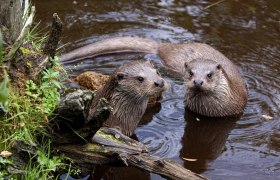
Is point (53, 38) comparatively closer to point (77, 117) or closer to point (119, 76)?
point (77, 117)

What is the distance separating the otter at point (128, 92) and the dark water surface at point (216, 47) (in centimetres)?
22

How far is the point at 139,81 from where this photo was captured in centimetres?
435

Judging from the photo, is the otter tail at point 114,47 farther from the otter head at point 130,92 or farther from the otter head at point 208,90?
the otter head at point 130,92

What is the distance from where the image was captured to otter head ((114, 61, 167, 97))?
430 cm

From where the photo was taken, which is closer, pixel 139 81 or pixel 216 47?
pixel 139 81

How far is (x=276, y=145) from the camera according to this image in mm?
4387

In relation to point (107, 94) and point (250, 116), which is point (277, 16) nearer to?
point (250, 116)

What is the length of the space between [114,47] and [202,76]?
4.68 ft

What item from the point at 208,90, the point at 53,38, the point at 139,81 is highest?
the point at 53,38

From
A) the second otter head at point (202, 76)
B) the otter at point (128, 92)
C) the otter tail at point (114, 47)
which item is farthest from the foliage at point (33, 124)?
the otter tail at point (114, 47)

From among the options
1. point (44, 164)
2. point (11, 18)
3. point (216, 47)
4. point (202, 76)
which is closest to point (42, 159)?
point (44, 164)

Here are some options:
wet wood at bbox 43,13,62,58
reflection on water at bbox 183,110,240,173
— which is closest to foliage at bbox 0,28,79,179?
wet wood at bbox 43,13,62,58

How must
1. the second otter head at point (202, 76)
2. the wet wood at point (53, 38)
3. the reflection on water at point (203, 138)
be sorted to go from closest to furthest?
the wet wood at point (53, 38)
the reflection on water at point (203, 138)
the second otter head at point (202, 76)

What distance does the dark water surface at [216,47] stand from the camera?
4215 millimetres
